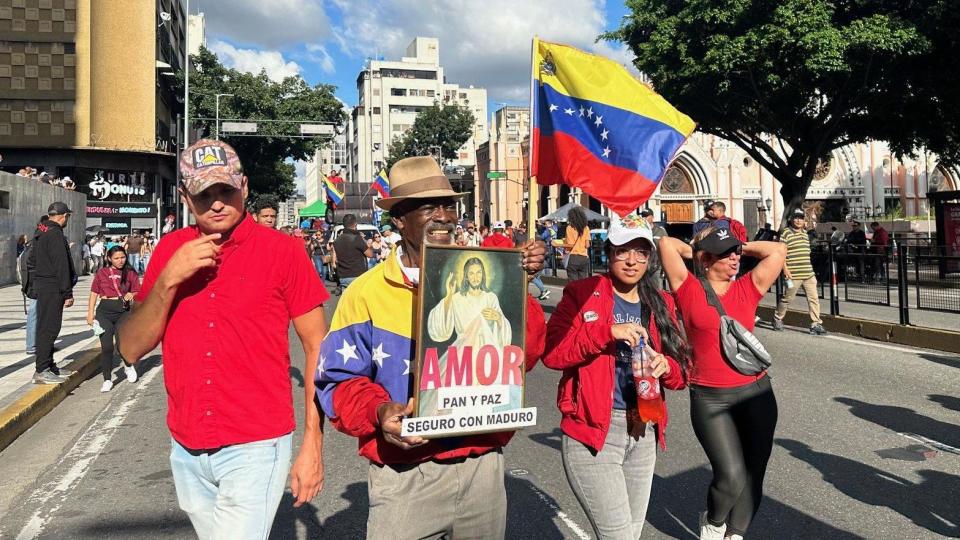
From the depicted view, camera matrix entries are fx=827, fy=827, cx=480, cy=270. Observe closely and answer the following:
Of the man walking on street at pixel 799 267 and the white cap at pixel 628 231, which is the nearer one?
the white cap at pixel 628 231

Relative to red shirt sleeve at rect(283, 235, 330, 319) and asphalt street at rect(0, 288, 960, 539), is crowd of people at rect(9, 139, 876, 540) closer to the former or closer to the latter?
red shirt sleeve at rect(283, 235, 330, 319)

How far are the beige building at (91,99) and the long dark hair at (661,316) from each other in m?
40.1

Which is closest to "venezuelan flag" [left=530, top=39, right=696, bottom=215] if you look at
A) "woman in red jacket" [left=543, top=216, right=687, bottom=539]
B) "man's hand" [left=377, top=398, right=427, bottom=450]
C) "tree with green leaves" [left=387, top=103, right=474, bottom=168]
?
"woman in red jacket" [left=543, top=216, right=687, bottom=539]

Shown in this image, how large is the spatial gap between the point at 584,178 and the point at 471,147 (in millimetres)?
111978

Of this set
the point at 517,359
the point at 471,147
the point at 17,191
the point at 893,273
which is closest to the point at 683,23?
the point at 893,273

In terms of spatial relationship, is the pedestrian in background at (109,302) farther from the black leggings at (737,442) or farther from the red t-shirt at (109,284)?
the black leggings at (737,442)

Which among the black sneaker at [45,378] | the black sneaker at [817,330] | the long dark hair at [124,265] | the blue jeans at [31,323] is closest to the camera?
the black sneaker at [45,378]

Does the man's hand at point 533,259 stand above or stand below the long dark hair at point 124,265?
below

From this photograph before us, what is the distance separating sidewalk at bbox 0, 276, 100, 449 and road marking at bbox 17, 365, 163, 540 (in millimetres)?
620

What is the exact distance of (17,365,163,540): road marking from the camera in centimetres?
518

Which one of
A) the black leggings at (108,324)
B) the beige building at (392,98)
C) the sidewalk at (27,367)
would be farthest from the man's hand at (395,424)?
the beige building at (392,98)

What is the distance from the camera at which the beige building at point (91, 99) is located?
37.7 meters

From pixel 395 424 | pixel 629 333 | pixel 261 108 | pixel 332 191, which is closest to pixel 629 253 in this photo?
pixel 629 333

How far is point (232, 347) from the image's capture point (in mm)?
2848
